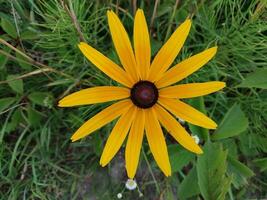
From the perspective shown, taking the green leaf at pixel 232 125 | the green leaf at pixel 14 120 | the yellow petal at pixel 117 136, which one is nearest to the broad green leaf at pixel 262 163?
the green leaf at pixel 232 125

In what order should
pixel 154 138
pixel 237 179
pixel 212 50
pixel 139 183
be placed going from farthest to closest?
pixel 139 183 < pixel 237 179 < pixel 154 138 < pixel 212 50

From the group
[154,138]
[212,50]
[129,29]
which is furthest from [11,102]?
[212,50]

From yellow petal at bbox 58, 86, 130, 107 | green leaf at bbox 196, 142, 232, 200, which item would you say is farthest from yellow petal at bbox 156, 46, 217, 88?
green leaf at bbox 196, 142, 232, 200

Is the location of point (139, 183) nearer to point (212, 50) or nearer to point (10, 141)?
point (10, 141)

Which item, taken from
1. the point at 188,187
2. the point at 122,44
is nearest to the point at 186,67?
the point at 122,44

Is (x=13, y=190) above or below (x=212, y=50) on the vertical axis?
below

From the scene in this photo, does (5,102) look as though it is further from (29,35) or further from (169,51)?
(169,51)

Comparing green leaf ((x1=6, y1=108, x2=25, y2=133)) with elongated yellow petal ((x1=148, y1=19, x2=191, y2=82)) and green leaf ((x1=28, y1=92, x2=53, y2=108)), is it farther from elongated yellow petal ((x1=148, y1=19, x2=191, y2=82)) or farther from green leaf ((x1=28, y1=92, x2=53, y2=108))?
elongated yellow petal ((x1=148, y1=19, x2=191, y2=82))

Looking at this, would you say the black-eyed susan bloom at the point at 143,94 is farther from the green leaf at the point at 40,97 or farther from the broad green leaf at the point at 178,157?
the green leaf at the point at 40,97
